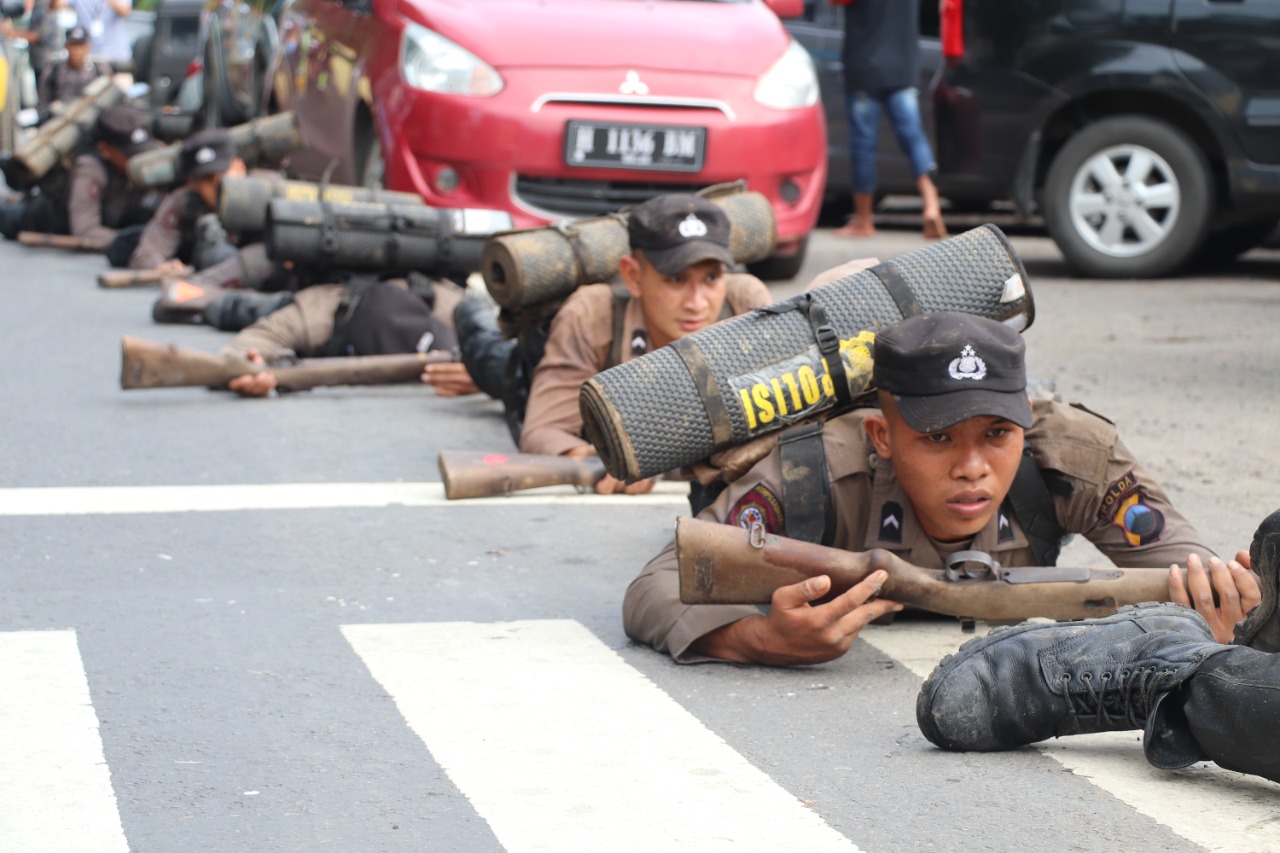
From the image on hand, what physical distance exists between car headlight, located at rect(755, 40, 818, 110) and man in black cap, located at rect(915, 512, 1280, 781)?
701 centimetres

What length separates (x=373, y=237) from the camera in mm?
8555

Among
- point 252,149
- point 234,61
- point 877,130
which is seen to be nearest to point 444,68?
point 252,149

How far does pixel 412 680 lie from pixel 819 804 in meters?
1.10

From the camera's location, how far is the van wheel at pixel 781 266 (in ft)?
36.7

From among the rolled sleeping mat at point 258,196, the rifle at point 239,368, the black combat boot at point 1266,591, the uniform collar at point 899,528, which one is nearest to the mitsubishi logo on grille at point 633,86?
the rolled sleeping mat at point 258,196

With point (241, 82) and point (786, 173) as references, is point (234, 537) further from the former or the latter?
point (241, 82)

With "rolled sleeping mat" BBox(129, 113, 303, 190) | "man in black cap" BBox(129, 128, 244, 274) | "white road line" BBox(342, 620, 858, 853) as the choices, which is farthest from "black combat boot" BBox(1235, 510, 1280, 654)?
"rolled sleeping mat" BBox(129, 113, 303, 190)

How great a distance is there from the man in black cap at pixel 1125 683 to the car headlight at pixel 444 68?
6.79m

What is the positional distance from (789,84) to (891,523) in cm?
663

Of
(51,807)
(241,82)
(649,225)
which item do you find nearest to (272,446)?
(649,225)

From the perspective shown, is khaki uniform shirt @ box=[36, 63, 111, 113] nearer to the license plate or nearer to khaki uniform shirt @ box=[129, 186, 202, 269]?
khaki uniform shirt @ box=[129, 186, 202, 269]

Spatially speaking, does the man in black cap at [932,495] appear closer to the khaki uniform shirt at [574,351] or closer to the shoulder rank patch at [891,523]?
the shoulder rank patch at [891,523]

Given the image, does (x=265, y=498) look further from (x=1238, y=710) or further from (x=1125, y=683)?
(x=1238, y=710)

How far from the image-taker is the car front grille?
10211mm
